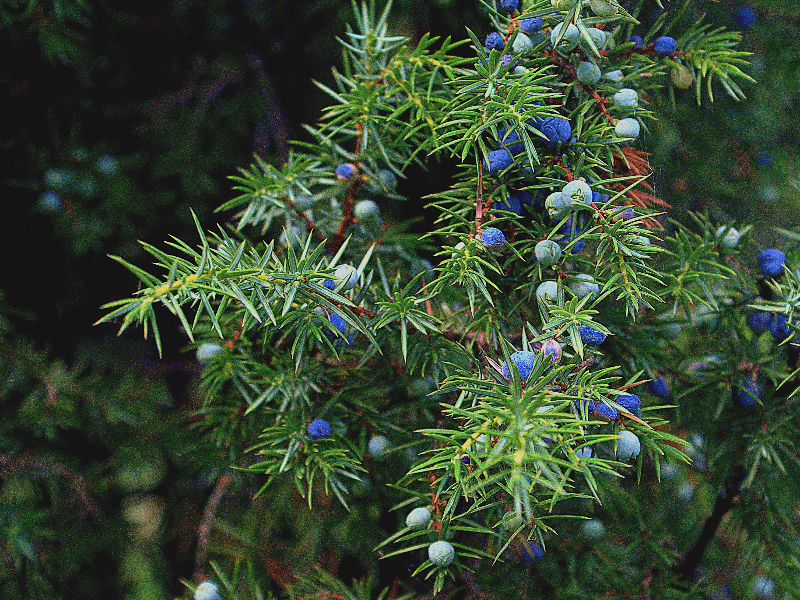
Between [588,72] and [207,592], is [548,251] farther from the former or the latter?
[207,592]

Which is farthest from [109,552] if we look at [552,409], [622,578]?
[552,409]

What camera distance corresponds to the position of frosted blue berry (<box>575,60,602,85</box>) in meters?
0.51

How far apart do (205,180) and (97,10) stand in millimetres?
361

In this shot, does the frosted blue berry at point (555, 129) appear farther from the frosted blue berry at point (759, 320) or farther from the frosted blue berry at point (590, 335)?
the frosted blue berry at point (759, 320)

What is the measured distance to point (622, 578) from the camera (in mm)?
751

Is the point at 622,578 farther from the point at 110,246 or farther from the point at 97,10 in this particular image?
the point at 97,10

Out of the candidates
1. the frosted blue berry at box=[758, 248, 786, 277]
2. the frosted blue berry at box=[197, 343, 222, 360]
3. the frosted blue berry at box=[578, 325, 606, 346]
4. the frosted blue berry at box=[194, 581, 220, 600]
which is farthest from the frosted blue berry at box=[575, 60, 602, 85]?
the frosted blue berry at box=[194, 581, 220, 600]

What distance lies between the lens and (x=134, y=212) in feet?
3.38

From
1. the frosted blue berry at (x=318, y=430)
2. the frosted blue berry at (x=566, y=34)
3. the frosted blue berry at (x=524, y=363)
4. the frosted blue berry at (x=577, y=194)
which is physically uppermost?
the frosted blue berry at (x=566, y=34)

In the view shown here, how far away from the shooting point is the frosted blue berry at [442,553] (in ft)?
1.59

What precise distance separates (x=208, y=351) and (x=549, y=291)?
384 millimetres

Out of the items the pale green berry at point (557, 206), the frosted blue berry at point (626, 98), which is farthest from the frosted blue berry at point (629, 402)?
the frosted blue berry at point (626, 98)

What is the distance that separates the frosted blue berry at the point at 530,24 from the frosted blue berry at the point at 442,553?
1.51ft

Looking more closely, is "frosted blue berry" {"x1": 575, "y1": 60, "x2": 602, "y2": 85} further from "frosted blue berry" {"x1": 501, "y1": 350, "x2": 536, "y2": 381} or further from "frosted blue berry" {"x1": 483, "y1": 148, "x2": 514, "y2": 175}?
"frosted blue berry" {"x1": 501, "y1": 350, "x2": 536, "y2": 381}
